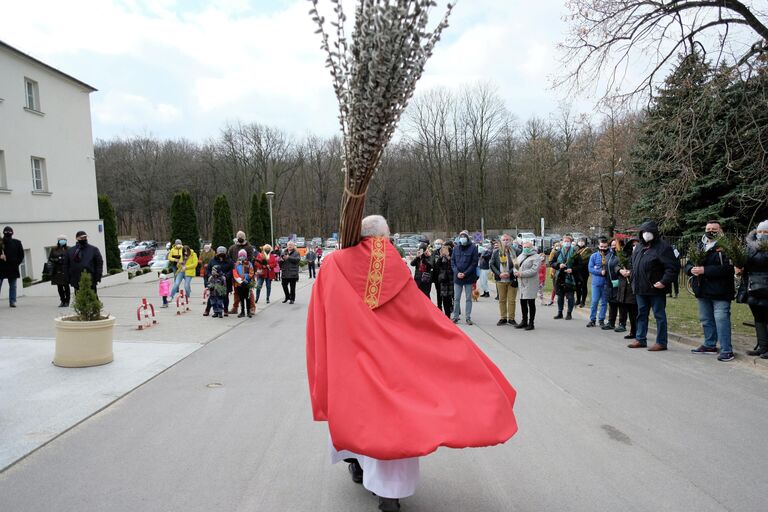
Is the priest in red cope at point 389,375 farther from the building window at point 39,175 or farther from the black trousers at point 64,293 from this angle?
the building window at point 39,175

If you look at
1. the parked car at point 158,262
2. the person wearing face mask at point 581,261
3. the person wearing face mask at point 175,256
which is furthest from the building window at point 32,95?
the person wearing face mask at point 581,261

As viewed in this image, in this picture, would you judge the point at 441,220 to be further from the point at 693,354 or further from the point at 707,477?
the point at 707,477

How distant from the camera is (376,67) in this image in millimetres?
2748

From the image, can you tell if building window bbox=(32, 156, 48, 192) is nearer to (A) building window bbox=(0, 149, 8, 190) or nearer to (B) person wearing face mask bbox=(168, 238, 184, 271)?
(A) building window bbox=(0, 149, 8, 190)

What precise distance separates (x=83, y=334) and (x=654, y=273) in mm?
9125

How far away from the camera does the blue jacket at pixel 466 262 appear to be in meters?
11.8

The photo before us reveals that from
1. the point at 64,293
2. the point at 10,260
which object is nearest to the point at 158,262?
the point at 10,260

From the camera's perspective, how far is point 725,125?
10.2 meters

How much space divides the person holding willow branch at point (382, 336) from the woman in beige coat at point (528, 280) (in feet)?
25.5

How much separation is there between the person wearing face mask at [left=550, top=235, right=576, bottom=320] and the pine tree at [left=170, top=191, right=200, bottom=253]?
30.0 m

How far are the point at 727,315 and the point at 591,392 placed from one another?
10.3ft

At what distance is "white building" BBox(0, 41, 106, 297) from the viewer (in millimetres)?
17859

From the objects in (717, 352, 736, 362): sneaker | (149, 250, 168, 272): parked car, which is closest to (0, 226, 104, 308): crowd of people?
(717, 352, 736, 362): sneaker

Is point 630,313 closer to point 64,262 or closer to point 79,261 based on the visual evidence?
point 79,261
